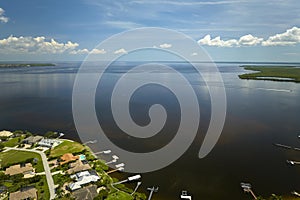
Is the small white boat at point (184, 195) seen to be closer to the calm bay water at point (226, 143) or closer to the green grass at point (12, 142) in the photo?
the calm bay water at point (226, 143)

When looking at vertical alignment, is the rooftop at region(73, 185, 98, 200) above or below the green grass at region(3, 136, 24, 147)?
below

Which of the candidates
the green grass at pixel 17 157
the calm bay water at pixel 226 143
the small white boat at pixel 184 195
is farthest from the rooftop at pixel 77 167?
the small white boat at pixel 184 195

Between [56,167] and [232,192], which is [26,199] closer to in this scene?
[56,167]

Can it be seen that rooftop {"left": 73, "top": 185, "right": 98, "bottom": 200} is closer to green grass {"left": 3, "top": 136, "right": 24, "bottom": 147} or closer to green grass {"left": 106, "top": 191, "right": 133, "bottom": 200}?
green grass {"left": 106, "top": 191, "right": 133, "bottom": 200}

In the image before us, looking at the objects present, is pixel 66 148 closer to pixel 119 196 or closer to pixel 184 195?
pixel 119 196

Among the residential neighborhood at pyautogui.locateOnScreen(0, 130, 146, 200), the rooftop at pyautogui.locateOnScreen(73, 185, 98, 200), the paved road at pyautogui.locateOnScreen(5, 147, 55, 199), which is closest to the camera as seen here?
the rooftop at pyautogui.locateOnScreen(73, 185, 98, 200)

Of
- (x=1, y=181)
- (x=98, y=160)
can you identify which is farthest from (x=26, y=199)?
(x=98, y=160)

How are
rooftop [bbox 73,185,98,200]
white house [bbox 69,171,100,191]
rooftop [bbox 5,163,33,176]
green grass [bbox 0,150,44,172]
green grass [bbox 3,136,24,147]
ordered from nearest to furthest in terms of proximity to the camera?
rooftop [bbox 73,185,98,200]
white house [bbox 69,171,100,191]
rooftop [bbox 5,163,33,176]
green grass [bbox 0,150,44,172]
green grass [bbox 3,136,24,147]

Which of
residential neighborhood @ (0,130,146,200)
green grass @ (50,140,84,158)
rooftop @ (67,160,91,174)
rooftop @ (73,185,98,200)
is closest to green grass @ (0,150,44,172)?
residential neighborhood @ (0,130,146,200)
